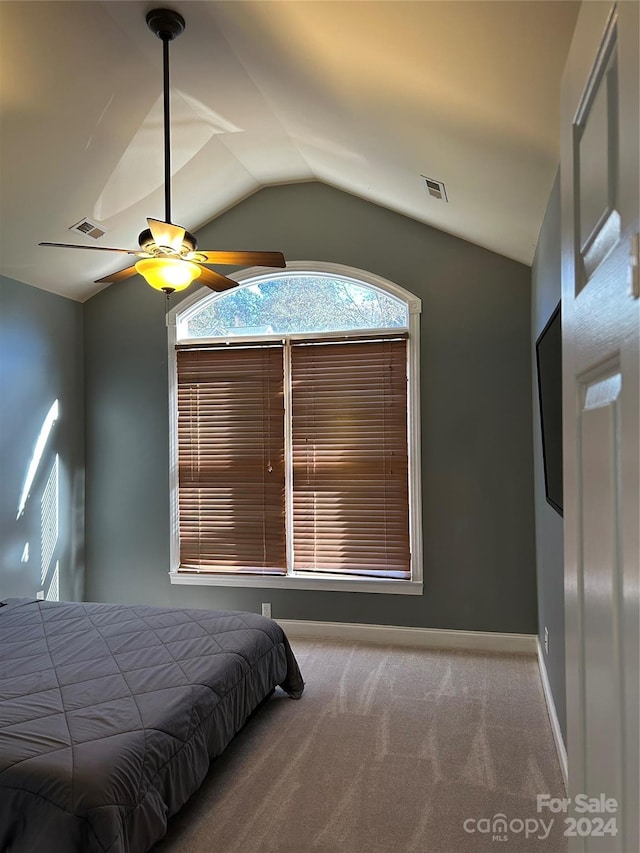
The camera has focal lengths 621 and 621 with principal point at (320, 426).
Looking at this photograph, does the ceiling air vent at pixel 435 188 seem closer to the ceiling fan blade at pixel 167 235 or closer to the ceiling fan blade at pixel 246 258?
the ceiling fan blade at pixel 246 258

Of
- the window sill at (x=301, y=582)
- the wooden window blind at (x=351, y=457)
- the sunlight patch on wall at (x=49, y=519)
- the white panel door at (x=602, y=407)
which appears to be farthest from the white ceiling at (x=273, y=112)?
the window sill at (x=301, y=582)

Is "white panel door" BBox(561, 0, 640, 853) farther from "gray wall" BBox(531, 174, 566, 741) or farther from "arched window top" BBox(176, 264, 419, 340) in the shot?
"arched window top" BBox(176, 264, 419, 340)

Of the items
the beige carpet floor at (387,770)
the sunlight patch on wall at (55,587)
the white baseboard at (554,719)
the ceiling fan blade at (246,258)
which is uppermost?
the ceiling fan blade at (246,258)

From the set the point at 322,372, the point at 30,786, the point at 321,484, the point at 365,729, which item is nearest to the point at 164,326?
the point at 322,372

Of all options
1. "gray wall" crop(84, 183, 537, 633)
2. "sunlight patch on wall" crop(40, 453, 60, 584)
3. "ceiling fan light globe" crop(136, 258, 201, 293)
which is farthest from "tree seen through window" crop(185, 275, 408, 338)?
"ceiling fan light globe" crop(136, 258, 201, 293)

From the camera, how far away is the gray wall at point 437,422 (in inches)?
168

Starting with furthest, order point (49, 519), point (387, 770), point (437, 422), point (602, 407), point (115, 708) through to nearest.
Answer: point (49, 519) → point (437, 422) → point (387, 770) → point (115, 708) → point (602, 407)

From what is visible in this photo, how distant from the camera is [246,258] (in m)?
2.86

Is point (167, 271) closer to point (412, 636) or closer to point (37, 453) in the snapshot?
point (37, 453)

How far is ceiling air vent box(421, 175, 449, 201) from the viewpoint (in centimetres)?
335

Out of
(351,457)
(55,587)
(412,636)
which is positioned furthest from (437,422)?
(55,587)

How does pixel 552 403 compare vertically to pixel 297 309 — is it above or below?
below

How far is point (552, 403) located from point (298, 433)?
2346 millimetres

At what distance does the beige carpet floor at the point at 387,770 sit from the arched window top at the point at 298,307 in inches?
96.1
